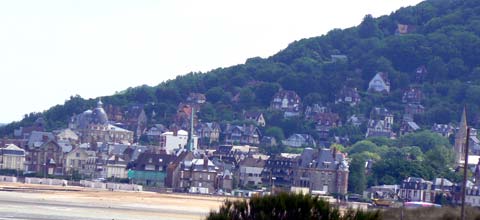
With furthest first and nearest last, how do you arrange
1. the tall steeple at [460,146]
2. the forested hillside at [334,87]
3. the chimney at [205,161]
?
1. the forested hillside at [334,87]
2. the tall steeple at [460,146]
3. the chimney at [205,161]

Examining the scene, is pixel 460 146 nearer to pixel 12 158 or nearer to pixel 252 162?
pixel 252 162

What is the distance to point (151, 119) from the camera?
Result: 550ft

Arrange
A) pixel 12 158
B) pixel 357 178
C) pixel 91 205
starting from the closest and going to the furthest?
pixel 91 205
pixel 357 178
pixel 12 158

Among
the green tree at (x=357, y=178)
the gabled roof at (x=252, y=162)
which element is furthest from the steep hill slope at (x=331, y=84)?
the green tree at (x=357, y=178)

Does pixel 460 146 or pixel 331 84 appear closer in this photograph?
pixel 460 146

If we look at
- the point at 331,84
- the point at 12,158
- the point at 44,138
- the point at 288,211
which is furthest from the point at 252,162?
the point at 288,211

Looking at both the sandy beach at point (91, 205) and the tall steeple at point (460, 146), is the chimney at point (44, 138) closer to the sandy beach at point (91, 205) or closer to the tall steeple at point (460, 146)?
the tall steeple at point (460, 146)

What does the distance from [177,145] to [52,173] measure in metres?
23.8

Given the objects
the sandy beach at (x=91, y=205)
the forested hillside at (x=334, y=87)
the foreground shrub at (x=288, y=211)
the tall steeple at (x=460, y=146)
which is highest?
the forested hillside at (x=334, y=87)

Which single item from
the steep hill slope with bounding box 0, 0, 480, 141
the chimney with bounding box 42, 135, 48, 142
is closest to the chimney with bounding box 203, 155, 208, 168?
the chimney with bounding box 42, 135, 48, 142

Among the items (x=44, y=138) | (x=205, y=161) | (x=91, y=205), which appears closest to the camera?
(x=91, y=205)

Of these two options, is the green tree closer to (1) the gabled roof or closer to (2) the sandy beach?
(1) the gabled roof

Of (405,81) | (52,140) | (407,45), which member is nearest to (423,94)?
(405,81)

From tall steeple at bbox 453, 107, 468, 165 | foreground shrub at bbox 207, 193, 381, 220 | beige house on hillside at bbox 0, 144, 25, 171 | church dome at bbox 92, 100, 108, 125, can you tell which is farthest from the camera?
church dome at bbox 92, 100, 108, 125
